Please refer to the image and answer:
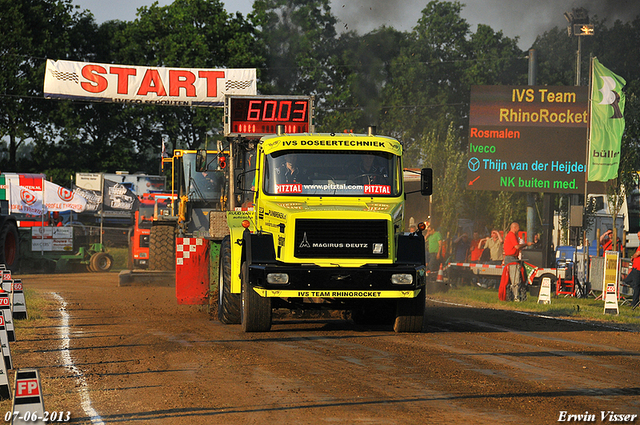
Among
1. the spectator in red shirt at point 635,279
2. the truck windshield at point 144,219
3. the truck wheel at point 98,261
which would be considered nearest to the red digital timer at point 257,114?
the spectator in red shirt at point 635,279

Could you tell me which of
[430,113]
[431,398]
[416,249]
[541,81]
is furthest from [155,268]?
[541,81]

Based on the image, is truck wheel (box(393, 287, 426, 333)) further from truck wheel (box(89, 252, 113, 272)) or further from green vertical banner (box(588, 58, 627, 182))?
truck wheel (box(89, 252, 113, 272))

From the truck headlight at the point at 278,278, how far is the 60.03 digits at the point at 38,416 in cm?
474

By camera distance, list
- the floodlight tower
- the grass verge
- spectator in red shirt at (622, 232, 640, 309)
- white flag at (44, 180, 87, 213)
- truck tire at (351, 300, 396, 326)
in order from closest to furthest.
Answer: truck tire at (351, 300, 396, 326), the grass verge, spectator in red shirt at (622, 232, 640, 309), the floodlight tower, white flag at (44, 180, 87, 213)

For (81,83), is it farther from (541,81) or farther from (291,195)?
(541,81)

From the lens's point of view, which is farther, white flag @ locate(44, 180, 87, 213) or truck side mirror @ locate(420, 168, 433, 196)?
white flag @ locate(44, 180, 87, 213)

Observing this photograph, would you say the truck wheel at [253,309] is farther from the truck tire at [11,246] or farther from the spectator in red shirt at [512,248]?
the truck tire at [11,246]

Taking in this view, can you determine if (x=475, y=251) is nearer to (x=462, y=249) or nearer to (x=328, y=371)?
(x=462, y=249)

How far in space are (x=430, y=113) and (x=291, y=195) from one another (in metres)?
52.6

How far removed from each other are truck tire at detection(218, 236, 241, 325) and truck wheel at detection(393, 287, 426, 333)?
2558 millimetres

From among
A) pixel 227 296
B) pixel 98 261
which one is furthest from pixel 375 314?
pixel 98 261

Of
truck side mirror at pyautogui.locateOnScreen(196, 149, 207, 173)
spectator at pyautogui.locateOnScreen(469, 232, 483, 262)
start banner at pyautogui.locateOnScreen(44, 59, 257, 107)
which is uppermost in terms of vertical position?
start banner at pyautogui.locateOnScreen(44, 59, 257, 107)

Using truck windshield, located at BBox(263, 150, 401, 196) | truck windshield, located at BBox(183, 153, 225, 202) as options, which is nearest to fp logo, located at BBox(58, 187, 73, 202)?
truck windshield, located at BBox(183, 153, 225, 202)

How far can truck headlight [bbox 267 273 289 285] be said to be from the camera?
11.9 meters
